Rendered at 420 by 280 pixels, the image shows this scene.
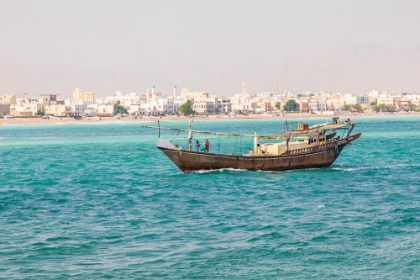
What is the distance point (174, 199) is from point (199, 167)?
12.1 meters

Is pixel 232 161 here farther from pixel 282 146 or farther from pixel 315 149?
pixel 315 149

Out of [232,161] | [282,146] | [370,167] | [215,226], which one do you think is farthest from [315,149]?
[215,226]

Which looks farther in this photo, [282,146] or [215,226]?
[282,146]

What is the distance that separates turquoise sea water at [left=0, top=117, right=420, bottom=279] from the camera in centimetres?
2200

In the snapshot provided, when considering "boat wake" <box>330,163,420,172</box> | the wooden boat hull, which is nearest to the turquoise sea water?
the wooden boat hull

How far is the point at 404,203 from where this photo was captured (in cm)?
3275

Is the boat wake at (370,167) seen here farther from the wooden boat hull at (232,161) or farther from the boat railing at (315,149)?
the wooden boat hull at (232,161)

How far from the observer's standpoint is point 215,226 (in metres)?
27.6

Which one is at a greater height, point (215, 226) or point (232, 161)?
point (232, 161)

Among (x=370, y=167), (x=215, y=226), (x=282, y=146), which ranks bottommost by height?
(x=370, y=167)

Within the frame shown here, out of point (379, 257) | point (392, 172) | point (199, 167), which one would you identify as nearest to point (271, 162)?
point (199, 167)

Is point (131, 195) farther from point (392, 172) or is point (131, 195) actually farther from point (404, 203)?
point (392, 172)

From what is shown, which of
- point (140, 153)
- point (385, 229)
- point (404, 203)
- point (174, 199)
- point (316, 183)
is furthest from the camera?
point (140, 153)

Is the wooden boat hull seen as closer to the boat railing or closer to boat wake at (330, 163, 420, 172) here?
the boat railing
